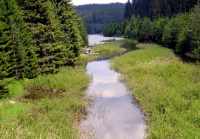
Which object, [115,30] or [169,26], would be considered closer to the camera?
[169,26]

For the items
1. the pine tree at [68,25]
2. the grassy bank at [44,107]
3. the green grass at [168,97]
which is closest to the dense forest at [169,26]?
the green grass at [168,97]

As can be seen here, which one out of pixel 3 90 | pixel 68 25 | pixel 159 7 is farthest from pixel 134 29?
pixel 3 90

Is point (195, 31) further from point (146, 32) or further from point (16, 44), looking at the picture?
point (146, 32)

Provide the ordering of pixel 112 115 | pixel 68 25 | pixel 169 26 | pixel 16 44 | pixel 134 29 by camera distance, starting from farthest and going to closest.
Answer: pixel 134 29 → pixel 169 26 → pixel 68 25 → pixel 16 44 → pixel 112 115

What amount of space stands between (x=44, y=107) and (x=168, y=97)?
783 cm

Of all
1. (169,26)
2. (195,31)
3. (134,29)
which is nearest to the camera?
(195,31)

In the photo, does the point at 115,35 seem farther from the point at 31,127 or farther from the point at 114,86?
the point at 31,127

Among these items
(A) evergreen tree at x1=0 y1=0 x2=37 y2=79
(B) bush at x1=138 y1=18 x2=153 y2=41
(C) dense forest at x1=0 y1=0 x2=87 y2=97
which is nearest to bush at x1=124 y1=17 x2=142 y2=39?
(B) bush at x1=138 y1=18 x2=153 y2=41

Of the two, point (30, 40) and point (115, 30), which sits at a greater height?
point (30, 40)

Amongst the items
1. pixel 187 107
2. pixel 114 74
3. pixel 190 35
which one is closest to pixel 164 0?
pixel 190 35

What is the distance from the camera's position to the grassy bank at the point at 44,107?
16.7 meters

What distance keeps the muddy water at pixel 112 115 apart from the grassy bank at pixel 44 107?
2.51ft

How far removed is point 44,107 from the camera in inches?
859

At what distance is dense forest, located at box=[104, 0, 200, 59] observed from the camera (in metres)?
50.9
